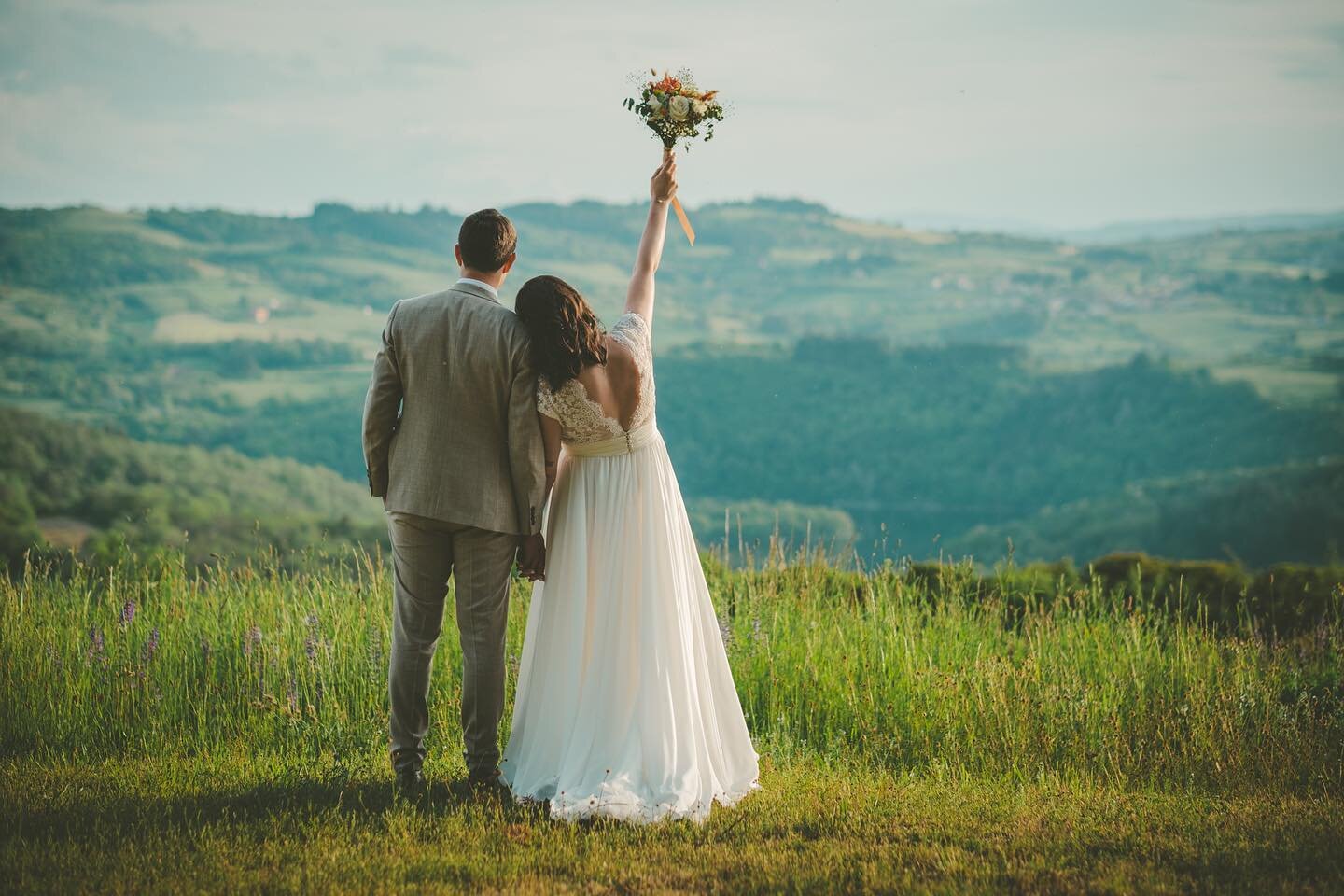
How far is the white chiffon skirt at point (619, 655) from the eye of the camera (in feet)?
13.0

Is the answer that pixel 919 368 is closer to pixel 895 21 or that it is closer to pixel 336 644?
pixel 895 21

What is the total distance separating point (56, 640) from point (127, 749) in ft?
4.10

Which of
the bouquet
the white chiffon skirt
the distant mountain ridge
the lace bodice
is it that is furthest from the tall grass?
the distant mountain ridge

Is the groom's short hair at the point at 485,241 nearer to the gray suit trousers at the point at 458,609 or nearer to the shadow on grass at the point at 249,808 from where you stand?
the gray suit trousers at the point at 458,609

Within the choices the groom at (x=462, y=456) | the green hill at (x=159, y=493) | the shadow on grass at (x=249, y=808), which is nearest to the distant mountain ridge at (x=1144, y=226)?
the green hill at (x=159, y=493)

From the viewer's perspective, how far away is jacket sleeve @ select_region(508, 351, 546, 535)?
151 inches

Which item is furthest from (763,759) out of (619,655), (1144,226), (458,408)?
(1144,226)

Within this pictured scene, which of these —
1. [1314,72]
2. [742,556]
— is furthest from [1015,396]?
[742,556]

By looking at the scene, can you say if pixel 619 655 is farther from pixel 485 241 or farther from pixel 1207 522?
pixel 1207 522

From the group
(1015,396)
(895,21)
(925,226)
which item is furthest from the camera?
(925,226)

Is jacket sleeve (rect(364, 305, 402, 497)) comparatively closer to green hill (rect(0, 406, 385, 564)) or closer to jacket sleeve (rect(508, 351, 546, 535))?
jacket sleeve (rect(508, 351, 546, 535))

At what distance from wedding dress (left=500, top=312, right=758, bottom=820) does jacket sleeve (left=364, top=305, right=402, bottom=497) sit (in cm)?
52

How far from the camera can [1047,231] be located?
124500 millimetres

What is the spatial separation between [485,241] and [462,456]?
0.77 meters
